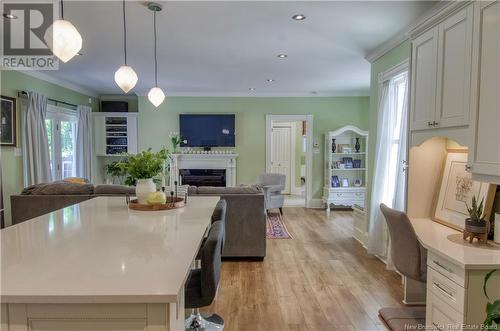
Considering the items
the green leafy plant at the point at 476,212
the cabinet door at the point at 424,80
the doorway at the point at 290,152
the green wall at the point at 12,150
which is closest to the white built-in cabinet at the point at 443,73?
the cabinet door at the point at 424,80

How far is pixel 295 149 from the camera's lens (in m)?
9.55

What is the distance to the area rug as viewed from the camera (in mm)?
5207

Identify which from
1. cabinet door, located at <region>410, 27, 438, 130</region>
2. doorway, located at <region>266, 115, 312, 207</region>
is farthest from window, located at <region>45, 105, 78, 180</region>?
cabinet door, located at <region>410, 27, 438, 130</region>

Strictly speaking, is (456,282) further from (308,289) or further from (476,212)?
(308,289)

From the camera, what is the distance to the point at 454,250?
2.00 meters

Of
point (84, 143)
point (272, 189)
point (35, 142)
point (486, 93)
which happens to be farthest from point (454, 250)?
point (84, 143)

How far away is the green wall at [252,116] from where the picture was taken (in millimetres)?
7496

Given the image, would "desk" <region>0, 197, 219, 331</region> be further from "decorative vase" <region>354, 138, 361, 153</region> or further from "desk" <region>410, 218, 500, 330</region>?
"decorative vase" <region>354, 138, 361, 153</region>

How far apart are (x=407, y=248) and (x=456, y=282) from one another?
0.54m

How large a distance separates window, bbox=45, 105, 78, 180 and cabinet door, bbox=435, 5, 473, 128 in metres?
5.67

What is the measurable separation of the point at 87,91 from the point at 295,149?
5505 mm

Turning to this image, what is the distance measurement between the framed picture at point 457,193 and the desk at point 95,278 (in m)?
1.91

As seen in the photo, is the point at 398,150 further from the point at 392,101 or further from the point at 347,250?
the point at 347,250

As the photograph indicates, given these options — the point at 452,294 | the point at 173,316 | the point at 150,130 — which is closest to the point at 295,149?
the point at 150,130
